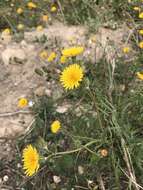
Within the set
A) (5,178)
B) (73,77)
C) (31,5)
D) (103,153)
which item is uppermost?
(31,5)

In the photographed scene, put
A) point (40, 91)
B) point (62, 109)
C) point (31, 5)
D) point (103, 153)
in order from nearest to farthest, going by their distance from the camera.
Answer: point (103, 153) → point (62, 109) → point (40, 91) → point (31, 5)

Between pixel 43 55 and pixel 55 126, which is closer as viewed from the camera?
pixel 55 126

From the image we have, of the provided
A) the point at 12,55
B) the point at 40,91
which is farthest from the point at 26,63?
Answer: the point at 40,91

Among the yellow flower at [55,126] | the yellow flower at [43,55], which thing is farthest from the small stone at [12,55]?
the yellow flower at [55,126]

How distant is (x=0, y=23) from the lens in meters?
3.96

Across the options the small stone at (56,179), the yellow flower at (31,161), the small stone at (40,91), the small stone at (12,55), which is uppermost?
the small stone at (12,55)

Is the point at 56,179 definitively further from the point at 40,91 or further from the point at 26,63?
the point at 26,63

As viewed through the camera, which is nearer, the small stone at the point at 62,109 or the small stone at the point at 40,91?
the small stone at the point at 62,109

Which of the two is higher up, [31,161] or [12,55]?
[12,55]

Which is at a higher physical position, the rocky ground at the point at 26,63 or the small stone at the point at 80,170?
the rocky ground at the point at 26,63

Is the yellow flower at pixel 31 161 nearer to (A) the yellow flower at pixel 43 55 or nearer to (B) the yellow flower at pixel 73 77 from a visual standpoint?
(B) the yellow flower at pixel 73 77

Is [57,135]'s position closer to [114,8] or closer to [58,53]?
[58,53]

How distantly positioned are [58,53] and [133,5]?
2.97 feet

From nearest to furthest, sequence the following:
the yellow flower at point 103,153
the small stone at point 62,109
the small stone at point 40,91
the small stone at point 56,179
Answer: the yellow flower at point 103,153 → the small stone at point 56,179 → the small stone at point 62,109 → the small stone at point 40,91
